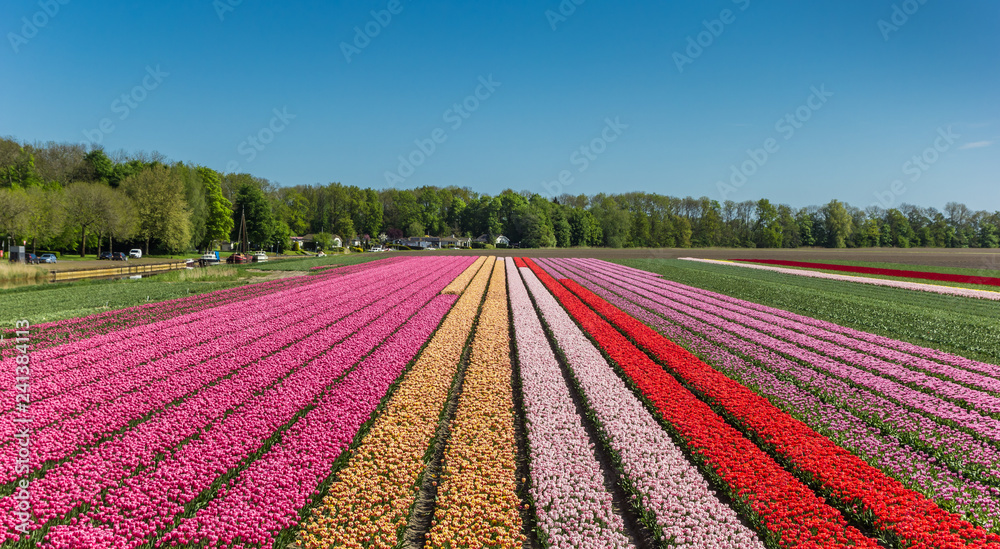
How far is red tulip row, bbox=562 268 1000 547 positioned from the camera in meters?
4.79

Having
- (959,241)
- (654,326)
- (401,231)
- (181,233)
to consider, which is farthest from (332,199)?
(959,241)

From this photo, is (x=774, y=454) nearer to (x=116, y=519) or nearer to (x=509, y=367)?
(x=509, y=367)

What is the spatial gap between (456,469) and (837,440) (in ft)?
17.9

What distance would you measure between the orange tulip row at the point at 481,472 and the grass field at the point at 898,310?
12043 millimetres

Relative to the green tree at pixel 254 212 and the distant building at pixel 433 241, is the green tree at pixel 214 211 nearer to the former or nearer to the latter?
the green tree at pixel 254 212

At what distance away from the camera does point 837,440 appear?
6949mm

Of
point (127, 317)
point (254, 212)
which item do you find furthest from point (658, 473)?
point (254, 212)

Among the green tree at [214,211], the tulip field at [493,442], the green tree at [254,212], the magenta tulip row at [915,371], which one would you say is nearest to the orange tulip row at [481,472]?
the tulip field at [493,442]

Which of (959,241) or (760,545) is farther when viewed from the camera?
(959,241)

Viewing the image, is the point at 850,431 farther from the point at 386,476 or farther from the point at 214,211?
the point at 214,211

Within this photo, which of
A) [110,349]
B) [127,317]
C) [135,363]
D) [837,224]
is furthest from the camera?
[837,224]

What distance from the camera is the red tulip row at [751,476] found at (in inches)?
A: 187

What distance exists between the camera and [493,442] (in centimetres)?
684

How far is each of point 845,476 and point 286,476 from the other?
21.8 feet
